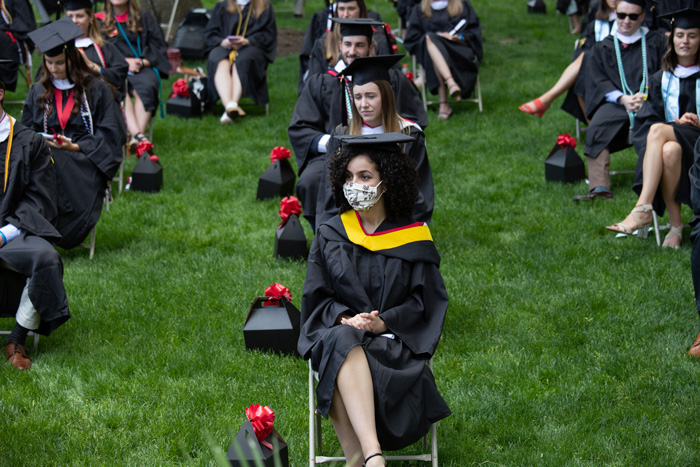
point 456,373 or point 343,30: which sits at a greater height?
point 343,30

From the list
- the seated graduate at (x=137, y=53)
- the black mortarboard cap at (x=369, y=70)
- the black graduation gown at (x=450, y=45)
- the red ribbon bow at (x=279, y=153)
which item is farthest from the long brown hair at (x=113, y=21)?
the black mortarboard cap at (x=369, y=70)

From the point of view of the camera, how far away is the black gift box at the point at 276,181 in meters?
8.20

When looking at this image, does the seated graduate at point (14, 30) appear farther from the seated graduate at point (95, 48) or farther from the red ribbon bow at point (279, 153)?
the red ribbon bow at point (279, 153)

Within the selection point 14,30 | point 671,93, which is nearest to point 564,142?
point 671,93

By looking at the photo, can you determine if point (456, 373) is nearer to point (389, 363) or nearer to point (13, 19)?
point (389, 363)

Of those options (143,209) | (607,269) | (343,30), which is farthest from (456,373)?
(143,209)

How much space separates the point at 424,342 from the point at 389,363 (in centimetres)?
24

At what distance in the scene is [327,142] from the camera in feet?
22.0

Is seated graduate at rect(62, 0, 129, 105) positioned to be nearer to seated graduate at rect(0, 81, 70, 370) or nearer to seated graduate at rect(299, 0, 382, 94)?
seated graduate at rect(299, 0, 382, 94)

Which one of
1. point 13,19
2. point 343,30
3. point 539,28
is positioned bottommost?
point 539,28

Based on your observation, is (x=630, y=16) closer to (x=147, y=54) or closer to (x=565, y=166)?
(x=565, y=166)

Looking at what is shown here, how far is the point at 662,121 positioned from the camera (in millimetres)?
7074

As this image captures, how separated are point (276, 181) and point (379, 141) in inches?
158

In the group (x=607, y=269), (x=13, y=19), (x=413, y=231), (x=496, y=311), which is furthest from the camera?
(x=13, y=19)
